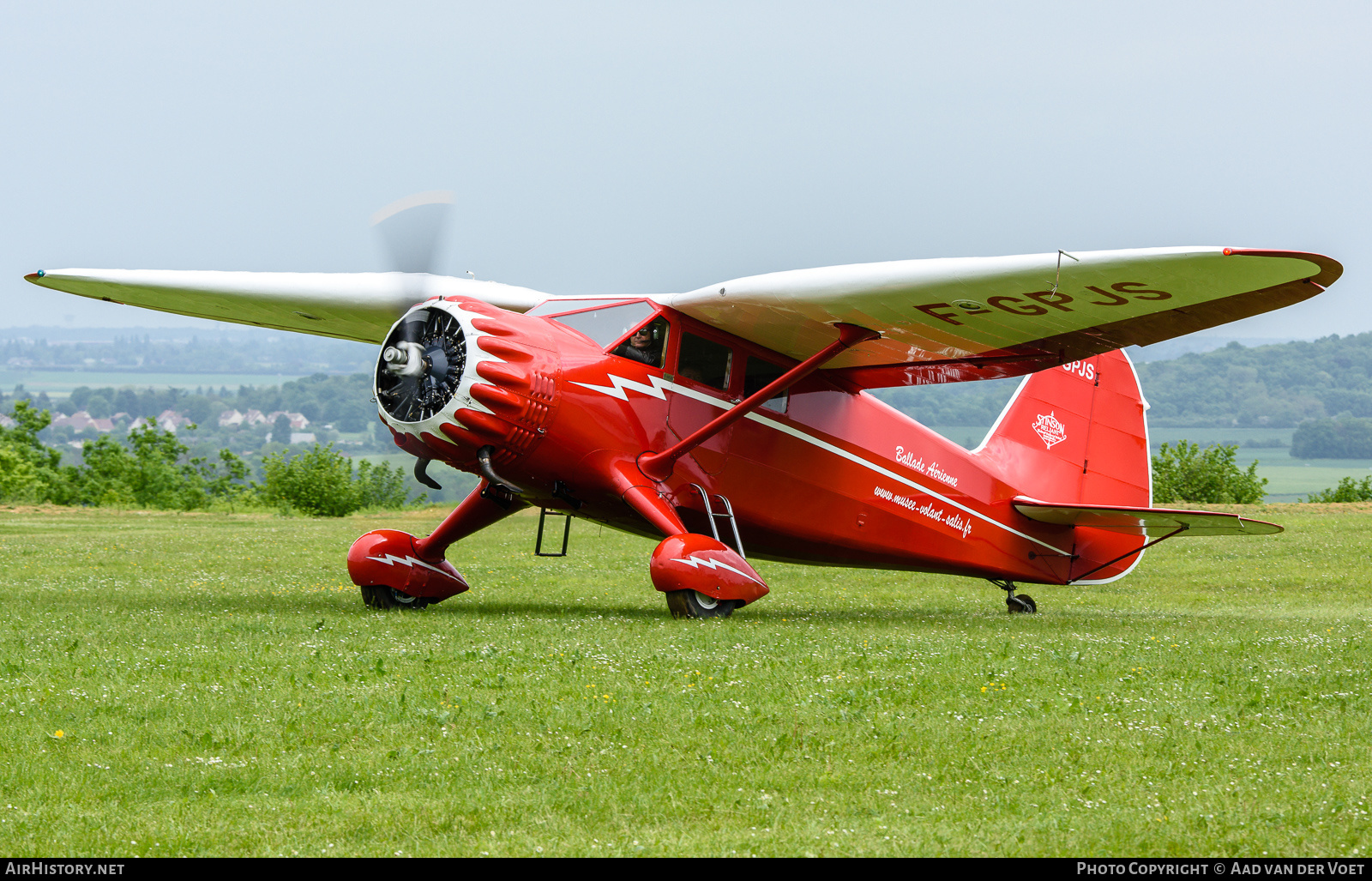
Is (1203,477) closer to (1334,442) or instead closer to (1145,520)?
(1145,520)

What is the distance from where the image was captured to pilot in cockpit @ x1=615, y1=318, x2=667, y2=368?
12.9 metres

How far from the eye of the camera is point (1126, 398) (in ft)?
58.7

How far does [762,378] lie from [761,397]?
892mm

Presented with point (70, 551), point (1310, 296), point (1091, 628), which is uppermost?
point (1310, 296)

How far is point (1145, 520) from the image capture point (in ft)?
49.6

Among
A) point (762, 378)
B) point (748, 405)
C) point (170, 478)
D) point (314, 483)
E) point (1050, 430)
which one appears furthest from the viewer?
point (170, 478)

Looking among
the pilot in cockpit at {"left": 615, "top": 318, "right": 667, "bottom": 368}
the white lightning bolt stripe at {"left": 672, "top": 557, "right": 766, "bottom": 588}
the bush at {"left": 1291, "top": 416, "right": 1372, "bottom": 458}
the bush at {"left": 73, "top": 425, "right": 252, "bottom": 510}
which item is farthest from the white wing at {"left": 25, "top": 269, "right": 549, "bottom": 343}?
the bush at {"left": 1291, "top": 416, "right": 1372, "bottom": 458}

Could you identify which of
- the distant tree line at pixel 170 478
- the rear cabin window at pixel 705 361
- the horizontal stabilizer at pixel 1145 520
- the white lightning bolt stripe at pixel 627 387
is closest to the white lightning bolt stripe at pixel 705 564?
the white lightning bolt stripe at pixel 627 387

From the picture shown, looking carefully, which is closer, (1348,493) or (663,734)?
(663,734)

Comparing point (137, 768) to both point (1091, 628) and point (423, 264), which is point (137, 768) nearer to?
point (423, 264)

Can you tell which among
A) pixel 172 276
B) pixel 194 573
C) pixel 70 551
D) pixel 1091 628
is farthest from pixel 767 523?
pixel 70 551

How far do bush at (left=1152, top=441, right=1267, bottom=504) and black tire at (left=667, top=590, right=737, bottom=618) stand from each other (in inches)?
1268

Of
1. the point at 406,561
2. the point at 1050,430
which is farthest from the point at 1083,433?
the point at 406,561

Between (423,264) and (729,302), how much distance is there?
332 centimetres
